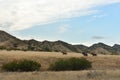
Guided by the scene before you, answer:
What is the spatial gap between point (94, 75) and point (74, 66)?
29.6 metres

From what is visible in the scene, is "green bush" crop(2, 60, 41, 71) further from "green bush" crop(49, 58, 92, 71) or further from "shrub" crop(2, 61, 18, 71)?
"green bush" crop(49, 58, 92, 71)

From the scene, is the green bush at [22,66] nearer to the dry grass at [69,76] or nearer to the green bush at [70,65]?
the green bush at [70,65]

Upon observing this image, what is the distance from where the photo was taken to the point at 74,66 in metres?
67.6

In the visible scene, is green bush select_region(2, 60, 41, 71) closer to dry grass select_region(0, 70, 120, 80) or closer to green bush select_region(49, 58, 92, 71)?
green bush select_region(49, 58, 92, 71)

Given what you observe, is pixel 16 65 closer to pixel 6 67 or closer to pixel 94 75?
pixel 6 67

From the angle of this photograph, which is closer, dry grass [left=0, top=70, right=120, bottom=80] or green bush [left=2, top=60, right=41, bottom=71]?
dry grass [left=0, top=70, right=120, bottom=80]

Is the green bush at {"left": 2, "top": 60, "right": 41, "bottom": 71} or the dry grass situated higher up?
the green bush at {"left": 2, "top": 60, "right": 41, "bottom": 71}

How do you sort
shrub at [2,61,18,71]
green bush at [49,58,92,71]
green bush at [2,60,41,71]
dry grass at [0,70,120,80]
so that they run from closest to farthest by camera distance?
dry grass at [0,70,120,80] < shrub at [2,61,18,71] < green bush at [2,60,41,71] < green bush at [49,58,92,71]

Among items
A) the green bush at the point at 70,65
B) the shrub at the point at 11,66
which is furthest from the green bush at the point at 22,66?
the green bush at the point at 70,65

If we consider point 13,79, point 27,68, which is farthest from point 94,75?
point 27,68

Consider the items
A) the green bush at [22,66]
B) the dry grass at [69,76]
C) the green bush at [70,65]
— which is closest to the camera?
the dry grass at [69,76]

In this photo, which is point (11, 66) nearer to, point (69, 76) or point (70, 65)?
point (70, 65)

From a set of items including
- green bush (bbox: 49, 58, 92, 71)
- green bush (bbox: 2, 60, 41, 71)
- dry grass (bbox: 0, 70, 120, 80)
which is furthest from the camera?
green bush (bbox: 49, 58, 92, 71)

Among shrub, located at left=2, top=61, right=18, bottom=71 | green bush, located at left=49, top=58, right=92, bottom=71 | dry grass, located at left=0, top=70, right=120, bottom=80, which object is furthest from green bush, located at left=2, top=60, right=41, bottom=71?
dry grass, located at left=0, top=70, right=120, bottom=80
